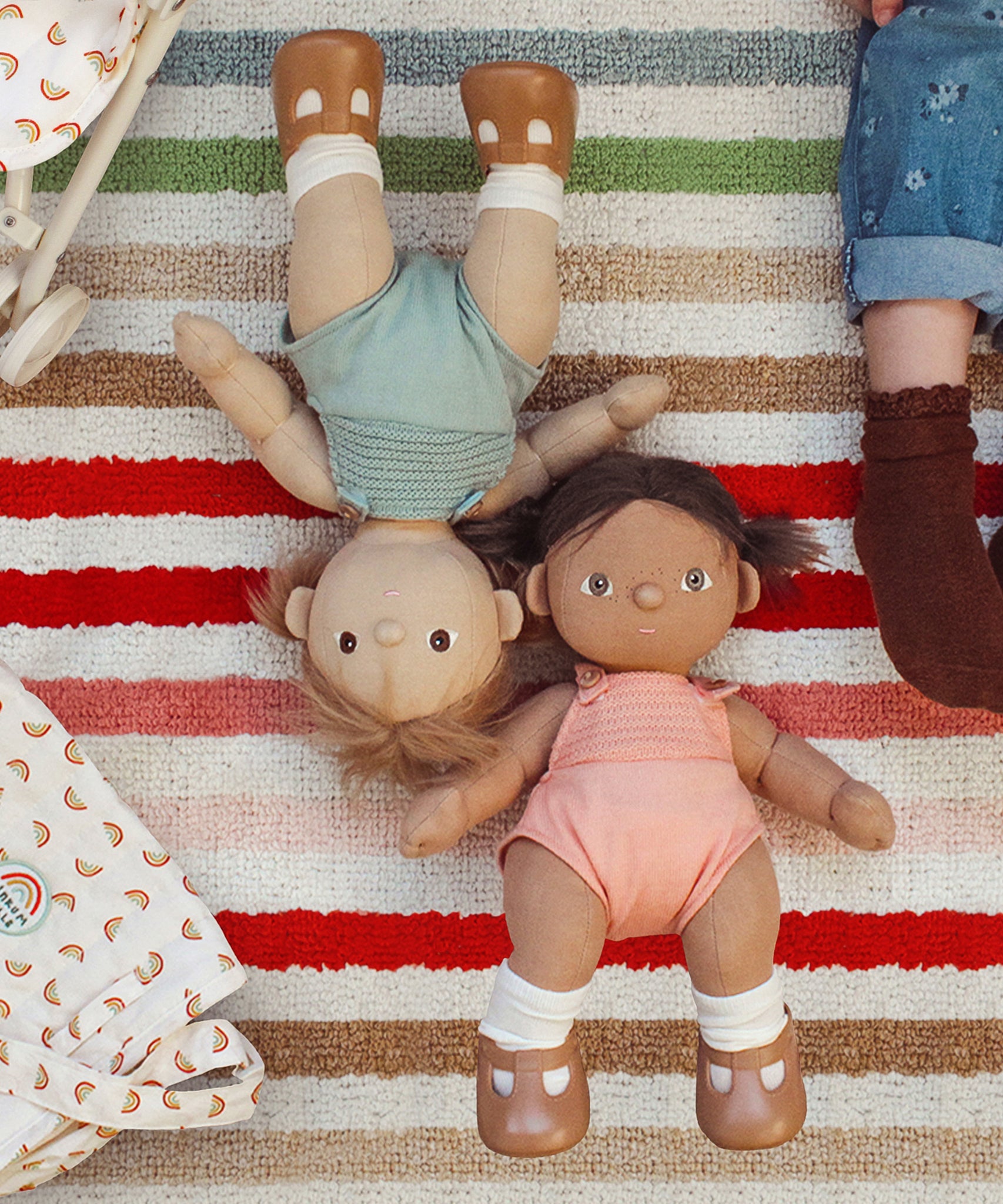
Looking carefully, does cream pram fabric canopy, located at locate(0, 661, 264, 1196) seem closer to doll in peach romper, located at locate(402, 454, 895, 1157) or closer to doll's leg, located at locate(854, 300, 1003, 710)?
doll in peach romper, located at locate(402, 454, 895, 1157)

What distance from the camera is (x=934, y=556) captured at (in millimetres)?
844

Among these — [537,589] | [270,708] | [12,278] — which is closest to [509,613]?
[537,589]

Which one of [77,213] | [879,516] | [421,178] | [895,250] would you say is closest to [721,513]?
[879,516]

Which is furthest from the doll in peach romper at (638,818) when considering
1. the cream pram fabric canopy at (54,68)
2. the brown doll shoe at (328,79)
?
the cream pram fabric canopy at (54,68)

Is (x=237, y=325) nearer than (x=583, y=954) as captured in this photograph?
No

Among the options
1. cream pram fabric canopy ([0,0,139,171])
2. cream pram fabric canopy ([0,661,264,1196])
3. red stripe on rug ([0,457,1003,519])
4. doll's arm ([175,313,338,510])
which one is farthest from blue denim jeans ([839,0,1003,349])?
cream pram fabric canopy ([0,661,264,1196])

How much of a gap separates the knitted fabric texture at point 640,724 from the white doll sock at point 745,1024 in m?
0.18

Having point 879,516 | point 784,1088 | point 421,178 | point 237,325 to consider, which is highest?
point 421,178

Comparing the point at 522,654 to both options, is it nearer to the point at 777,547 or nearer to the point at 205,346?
the point at 777,547

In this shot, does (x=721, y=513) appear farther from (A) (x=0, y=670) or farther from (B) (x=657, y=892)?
(A) (x=0, y=670)

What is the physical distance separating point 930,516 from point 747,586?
0.16 m

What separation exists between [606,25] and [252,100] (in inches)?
12.5

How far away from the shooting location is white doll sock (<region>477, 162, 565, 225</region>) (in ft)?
2.72

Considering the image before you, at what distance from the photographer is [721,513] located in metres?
0.84
